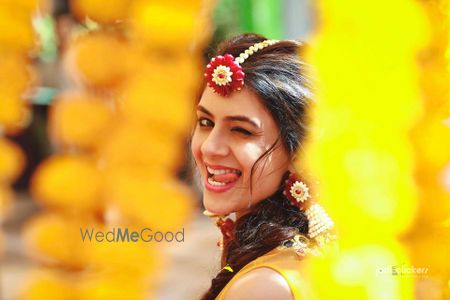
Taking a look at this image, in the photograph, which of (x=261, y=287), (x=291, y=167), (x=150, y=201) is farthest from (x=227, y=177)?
(x=150, y=201)

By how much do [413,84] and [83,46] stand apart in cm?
47

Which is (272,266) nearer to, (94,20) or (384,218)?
(384,218)

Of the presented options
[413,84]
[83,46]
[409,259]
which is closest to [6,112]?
[83,46]

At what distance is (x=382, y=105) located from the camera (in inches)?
36.5

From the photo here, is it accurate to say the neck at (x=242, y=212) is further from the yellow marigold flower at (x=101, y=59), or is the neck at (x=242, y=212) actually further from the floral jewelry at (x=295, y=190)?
the yellow marigold flower at (x=101, y=59)

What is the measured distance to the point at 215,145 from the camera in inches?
45.6

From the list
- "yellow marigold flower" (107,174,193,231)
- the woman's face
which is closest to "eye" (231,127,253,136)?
the woman's face

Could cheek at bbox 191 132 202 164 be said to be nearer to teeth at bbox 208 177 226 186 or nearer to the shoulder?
teeth at bbox 208 177 226 186

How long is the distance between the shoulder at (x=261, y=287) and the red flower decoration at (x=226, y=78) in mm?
304

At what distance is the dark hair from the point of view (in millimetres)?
1176

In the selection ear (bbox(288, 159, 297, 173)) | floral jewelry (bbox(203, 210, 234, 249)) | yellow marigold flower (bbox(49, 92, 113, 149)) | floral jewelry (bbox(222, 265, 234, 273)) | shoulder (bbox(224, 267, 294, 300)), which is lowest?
floral jewelry (bbox(222, 265, 234, 273))

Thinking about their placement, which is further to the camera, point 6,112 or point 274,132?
point 274,132

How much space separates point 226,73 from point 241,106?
6 cm

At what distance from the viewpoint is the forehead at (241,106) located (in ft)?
3.81
